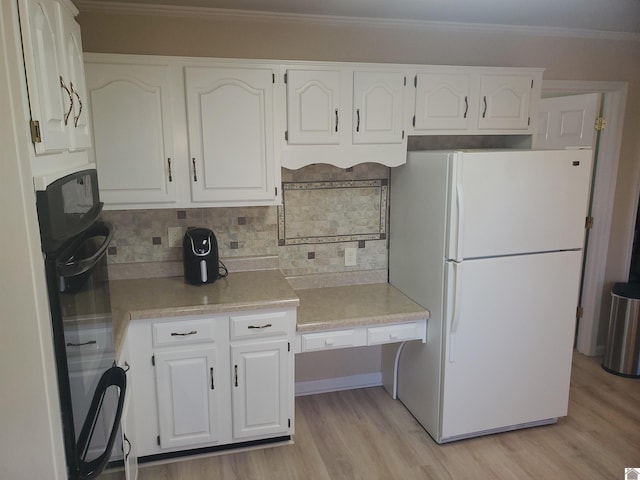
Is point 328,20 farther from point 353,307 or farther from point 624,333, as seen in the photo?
point 624,333

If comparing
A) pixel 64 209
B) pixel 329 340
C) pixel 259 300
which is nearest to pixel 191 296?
pixel 259 300

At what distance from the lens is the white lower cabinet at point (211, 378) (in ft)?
7.70

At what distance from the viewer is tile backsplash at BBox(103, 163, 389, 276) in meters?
2.76

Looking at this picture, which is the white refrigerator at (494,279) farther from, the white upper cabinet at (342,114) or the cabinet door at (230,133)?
the cabinet door at (230,133)

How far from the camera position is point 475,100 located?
2.75 metres

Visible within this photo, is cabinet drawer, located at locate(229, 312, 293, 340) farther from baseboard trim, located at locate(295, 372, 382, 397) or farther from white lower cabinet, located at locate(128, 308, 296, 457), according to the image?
baseboard trim, located at locate(295, 372, 382, 397)

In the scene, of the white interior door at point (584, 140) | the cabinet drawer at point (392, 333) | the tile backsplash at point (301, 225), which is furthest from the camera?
the white interior door at point (584, 140)

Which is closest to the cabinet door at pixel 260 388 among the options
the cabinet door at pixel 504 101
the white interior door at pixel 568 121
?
the cabinet door at pixel 504 101

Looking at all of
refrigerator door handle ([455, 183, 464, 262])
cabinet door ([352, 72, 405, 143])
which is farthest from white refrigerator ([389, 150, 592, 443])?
cabinet door ([352, 72, 405, 143])

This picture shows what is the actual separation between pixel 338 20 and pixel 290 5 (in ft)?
1.14

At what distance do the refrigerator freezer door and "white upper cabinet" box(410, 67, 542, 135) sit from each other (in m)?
0.42

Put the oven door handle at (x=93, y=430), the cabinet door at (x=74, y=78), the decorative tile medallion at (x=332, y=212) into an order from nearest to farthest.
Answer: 1. the oven door handle at (x=93, y=430)
2. the cabinet door at (x=74, y=78)
3. the decorative tile medallion at (x=332, y=212)

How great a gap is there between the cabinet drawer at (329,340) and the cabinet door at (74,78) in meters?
1.41

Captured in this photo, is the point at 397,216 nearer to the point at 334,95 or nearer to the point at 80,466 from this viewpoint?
the point at 334,95
